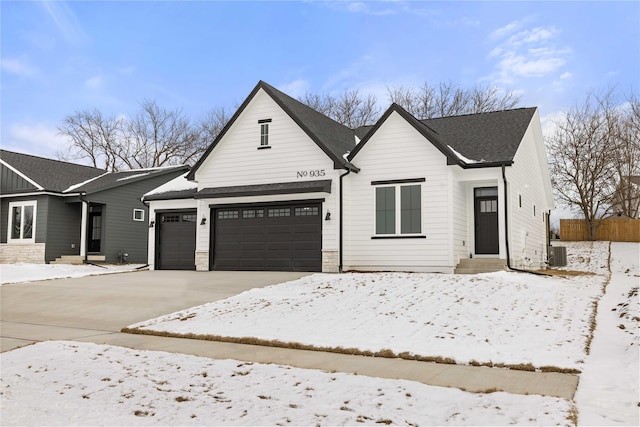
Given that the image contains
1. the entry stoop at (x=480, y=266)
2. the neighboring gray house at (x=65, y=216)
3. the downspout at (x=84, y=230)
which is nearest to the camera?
the entry stoop at (x=480, y=266)

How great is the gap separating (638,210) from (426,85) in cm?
1672

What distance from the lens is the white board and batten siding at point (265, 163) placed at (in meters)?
17.2

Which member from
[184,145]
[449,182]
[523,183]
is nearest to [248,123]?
[449,182]

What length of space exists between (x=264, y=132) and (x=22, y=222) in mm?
14812

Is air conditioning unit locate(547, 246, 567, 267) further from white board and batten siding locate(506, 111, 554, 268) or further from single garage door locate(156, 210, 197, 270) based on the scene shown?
single garage door locate(156, 210, 197, 270)

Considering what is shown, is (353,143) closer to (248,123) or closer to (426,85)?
(248,123)

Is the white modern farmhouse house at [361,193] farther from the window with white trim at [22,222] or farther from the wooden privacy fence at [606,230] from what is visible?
the wooden privacy fence at [606,230]

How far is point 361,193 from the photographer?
17.3 meters

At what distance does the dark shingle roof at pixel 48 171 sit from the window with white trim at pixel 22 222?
1.25m

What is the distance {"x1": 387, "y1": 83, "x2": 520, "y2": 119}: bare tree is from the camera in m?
35.4

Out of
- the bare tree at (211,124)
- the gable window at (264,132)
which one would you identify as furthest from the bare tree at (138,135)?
the gable window at (264,132)

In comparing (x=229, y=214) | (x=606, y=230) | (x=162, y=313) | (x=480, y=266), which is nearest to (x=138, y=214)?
(x=229, y=214)

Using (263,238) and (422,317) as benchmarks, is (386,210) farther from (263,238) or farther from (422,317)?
(422,317)

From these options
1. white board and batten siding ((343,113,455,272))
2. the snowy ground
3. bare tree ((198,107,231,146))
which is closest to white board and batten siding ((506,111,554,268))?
white board and batten siding ((343,113,455,272))
